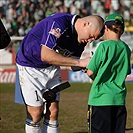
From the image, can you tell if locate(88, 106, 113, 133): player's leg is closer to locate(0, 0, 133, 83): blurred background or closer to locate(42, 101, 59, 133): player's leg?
locate(42, 101, 59, 133): player's leg

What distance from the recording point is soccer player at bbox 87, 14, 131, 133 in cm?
593

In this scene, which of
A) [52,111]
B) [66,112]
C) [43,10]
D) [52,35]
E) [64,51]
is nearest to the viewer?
[52,35]

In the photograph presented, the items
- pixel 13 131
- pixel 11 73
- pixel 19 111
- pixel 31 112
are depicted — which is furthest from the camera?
pixel 11 73

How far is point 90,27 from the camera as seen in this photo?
613 centimetres

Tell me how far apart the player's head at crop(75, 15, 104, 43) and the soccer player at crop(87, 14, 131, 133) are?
9 centimetres

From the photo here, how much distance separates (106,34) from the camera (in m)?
6.09

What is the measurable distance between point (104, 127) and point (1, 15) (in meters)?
19.0

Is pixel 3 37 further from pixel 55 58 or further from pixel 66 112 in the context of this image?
pixel 66 112

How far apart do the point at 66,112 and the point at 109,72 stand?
597 cm

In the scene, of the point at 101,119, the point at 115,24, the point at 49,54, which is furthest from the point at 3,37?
the point at 101,119

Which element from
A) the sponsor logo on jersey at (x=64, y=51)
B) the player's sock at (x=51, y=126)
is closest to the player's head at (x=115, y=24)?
the sponsor logo on jersey at (x=64, y=51)

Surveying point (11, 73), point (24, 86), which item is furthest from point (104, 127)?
point (11, 73)

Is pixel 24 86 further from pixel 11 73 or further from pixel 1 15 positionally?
pixel 1 15

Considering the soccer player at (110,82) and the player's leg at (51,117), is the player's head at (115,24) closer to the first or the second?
the soccer player at (110,82)
